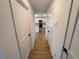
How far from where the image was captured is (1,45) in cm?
104

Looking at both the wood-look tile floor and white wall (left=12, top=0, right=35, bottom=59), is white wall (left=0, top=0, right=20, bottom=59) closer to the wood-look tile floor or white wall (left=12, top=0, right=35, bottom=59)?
white wall (left=12, top=0, right=35, bottom=59)

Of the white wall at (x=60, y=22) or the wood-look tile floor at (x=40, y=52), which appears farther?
the wood-look tile floor at (x=40, y=52)

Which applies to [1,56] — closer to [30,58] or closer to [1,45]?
[1,45]

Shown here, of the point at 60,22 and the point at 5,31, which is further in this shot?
the point at 60,22

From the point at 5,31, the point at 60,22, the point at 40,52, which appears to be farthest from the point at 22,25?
the point at 40,52

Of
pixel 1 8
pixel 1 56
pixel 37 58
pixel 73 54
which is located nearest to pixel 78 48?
pixel 73 54

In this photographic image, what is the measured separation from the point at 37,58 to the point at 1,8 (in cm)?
276

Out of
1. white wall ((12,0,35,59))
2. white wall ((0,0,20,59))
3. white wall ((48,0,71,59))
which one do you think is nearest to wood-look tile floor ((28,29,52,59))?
white wall ((12,0,35,59))

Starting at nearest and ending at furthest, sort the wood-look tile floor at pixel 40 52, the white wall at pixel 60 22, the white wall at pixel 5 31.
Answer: the white wall at pixel 5 31
the white wall at pixel 60 22
the wood-look tile floor at pixel 40 52

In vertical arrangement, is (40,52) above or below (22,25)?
below

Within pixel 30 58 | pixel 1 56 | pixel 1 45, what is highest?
pixel 1 45

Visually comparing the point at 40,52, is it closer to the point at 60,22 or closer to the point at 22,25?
the point at 22,25

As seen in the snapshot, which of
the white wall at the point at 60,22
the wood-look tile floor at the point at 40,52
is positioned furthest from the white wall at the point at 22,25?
the white wall at the point at 60,22

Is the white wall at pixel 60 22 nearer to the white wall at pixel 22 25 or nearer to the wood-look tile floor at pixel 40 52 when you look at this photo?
the white wall at pixel 22 25
